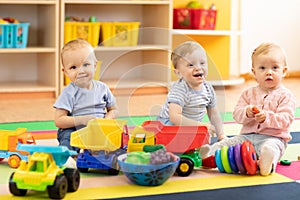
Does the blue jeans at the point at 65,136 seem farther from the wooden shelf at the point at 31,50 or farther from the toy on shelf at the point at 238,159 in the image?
the wooden shelf at the point at 31,50

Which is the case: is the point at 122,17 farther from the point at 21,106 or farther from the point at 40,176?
the point at 40,176

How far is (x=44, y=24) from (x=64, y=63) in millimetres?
1337

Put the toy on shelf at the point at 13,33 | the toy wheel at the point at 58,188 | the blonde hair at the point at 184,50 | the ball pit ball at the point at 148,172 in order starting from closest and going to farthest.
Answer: the toy wheel at the point at 58,188 < the ball pit ball at the point at 148,172 < the blonde hair at the point at 184,50 < the toy on shelf at the point at 13,33

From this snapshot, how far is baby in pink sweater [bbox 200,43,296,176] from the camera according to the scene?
1717mm

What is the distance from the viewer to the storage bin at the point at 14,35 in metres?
2.85

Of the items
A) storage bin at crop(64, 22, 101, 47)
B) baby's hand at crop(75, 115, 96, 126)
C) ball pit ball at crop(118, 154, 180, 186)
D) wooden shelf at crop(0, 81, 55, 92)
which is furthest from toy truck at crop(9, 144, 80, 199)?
storage bin at crop(64, 22, 101, 47)

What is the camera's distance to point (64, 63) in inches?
72.0

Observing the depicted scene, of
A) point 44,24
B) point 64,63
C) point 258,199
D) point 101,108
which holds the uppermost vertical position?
point 44,24

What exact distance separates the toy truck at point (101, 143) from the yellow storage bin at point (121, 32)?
1.39 meters

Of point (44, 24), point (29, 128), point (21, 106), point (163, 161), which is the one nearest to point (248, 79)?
point (44, 24)

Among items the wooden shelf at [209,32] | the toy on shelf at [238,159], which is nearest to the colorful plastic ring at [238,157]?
the toy on shelf at [238,159]

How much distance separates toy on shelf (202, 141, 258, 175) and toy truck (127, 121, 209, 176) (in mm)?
63

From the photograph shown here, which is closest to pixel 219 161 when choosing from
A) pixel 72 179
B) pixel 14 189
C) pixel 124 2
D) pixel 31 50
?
pixel 72 179

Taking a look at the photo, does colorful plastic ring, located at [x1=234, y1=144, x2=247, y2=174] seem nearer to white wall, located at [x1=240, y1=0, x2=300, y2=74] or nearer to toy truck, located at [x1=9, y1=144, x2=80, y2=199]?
toy truck, located at [x1=9, y1=144, x2=80, y2=199]
